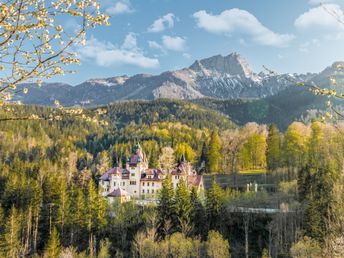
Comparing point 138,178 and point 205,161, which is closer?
point 138,178

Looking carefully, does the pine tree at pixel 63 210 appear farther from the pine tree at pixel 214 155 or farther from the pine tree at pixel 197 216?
the pine tree at pixel 214 155

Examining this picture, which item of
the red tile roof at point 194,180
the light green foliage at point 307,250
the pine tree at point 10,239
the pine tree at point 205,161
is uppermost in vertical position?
the pine tree at point 205,161

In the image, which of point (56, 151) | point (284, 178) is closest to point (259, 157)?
point (284, 178)

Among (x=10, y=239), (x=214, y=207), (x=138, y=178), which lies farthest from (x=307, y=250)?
(x=138, y=178)

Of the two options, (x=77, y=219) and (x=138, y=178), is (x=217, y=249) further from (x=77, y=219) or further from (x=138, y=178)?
(x=138, y=178)

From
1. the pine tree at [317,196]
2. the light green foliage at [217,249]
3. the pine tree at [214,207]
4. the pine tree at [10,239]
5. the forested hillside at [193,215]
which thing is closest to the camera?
the pine tree at [317,196]

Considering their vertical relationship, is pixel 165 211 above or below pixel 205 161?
below

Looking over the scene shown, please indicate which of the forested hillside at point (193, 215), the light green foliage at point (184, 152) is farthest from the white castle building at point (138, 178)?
the light green foliage at point (184, 152)

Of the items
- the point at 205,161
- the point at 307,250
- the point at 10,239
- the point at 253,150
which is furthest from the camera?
the point at 205,161

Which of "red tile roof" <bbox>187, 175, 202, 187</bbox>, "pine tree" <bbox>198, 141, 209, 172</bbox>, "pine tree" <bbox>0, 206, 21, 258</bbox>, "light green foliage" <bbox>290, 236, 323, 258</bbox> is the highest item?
"pine tree" <bbox>198, 141, 209, 172</bbox>

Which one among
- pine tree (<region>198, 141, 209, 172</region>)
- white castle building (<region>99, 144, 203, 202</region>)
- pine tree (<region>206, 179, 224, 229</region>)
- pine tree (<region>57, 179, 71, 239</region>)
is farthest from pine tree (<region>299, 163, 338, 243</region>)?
pine tree (<region>198, 141, 209, 172</region>)

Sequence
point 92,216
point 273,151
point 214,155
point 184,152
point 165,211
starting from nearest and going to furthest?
point 165,211 < point 92,216 < point 273,151 < point 214,155 < point 184,152

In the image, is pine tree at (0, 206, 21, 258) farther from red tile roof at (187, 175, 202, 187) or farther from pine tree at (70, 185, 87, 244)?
red tile roof at (187, 175, 202, 187)

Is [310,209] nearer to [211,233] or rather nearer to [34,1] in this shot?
[211,233]
